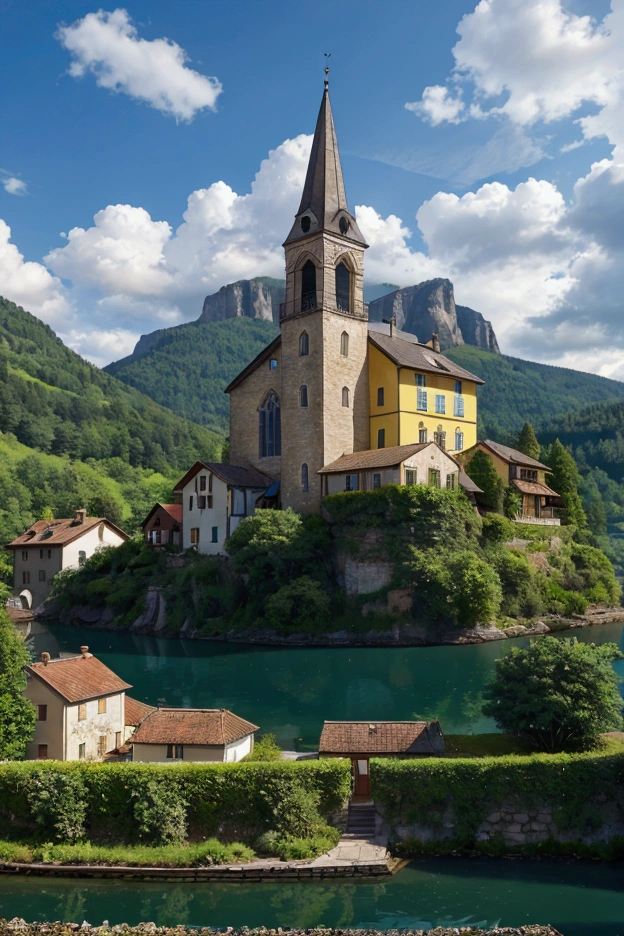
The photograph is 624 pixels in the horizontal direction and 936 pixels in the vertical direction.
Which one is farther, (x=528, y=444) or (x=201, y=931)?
(x=528, y=444)

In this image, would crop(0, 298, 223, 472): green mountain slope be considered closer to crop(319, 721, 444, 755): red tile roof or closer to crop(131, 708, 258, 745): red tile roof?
crop(131, 708, 258, 745): red tile roof

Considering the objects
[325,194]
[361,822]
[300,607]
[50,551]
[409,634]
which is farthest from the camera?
[50,551]

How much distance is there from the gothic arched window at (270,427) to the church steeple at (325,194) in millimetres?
13252

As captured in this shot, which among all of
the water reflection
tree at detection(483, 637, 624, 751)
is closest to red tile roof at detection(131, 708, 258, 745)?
the water reflection

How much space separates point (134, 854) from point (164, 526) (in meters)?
54.8

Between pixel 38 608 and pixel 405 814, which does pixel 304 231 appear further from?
pixel 405 814

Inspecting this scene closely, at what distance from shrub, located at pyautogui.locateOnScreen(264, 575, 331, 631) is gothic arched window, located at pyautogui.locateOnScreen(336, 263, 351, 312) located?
73.4 ft

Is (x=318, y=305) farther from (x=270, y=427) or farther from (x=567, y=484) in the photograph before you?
(x=567, y=484)

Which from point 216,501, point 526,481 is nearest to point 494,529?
point 526,481

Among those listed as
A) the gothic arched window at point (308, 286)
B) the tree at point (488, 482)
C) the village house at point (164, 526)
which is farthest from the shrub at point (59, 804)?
the village house at point (164, 526)

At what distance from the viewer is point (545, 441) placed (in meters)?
159

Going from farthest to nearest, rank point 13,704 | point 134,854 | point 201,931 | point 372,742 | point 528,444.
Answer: point 528,444
point 13,704
point 372,742
point 134,854
point 201,931

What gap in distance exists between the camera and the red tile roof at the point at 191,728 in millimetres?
27953

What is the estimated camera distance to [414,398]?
2643 inches
